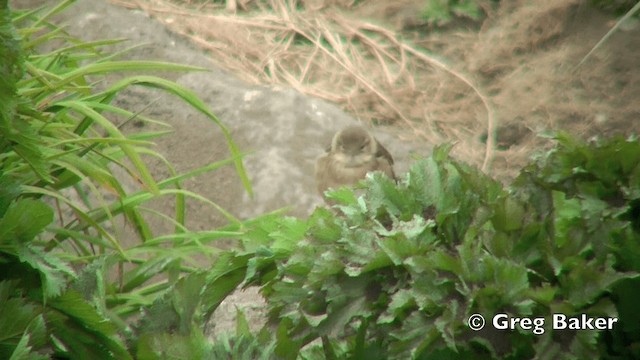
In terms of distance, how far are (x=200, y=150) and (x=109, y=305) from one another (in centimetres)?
186

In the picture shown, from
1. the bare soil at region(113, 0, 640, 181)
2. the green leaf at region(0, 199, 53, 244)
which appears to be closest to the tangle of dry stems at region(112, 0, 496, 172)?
the bare soil at region(113, 0, 640, 181)

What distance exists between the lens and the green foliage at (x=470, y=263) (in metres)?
1.94

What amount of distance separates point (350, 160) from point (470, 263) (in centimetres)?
246

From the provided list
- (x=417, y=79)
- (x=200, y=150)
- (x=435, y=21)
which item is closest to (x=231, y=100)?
(x=200, y=150)

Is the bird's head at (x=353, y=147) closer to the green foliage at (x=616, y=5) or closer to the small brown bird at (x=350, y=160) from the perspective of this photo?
the small brown bird at (x=350, y=160)

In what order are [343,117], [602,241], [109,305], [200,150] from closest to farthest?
1. [602,241]
2. [109,305]
3. [200,150]
4. [343,117]

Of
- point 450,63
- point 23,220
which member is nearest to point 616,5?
point 450,63

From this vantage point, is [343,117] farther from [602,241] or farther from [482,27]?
[602,241]

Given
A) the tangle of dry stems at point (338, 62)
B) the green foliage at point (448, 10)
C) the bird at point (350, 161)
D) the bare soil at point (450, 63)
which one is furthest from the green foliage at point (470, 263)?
the green foliage at point (448, 10)

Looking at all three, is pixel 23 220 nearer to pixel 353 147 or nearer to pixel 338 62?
pixel 353 147

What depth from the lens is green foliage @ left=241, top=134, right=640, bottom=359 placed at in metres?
1.94

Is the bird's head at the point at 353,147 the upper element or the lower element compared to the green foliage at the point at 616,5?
upper

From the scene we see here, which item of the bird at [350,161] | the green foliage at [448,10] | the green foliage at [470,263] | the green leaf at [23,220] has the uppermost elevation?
the green foliage at [470,263]

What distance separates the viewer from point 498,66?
5844 mm
